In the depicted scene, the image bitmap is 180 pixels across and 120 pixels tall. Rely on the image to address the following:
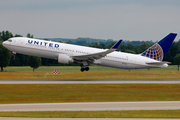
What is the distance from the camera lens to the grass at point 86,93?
33.3 meters

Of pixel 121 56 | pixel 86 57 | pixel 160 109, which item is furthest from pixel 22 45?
pixel 160 109

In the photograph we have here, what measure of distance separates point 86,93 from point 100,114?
44.9 ft

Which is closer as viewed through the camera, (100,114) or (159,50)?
(100,114)

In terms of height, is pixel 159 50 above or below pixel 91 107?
above

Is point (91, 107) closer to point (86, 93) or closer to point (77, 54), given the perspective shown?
point (86, 93)

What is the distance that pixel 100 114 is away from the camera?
930 inches

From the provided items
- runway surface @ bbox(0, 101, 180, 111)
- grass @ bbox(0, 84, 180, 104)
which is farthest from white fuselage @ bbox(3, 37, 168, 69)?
runway surface @ bbox(0, 101, 180, 111)

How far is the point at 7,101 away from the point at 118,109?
1291 centimetres

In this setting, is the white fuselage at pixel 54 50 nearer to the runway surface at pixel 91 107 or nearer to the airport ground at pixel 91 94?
the airport ground at pixel 91 94

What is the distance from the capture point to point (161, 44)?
58844 mm

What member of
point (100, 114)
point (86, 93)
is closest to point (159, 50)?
point (86, 93)

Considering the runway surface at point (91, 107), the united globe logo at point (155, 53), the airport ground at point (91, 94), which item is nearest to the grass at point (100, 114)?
the airport ground at point (91, 94)

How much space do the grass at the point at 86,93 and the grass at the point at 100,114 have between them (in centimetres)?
772

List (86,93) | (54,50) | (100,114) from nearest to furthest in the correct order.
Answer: (100,114) → (86,93) → (54,50)
